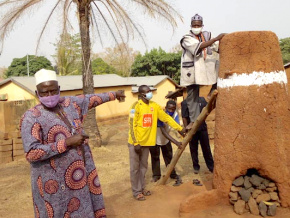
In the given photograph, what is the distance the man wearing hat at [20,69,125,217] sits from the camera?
239 centimetres

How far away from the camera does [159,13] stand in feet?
27.9

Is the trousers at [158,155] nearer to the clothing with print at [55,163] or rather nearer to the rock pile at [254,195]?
the rock pile at [254,195]

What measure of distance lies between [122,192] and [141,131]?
1.44 meters

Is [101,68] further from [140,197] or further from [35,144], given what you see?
[35,144]

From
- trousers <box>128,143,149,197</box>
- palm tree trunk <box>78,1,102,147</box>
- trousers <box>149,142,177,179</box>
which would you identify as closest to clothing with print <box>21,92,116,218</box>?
trousers <box>128,143,149,197</box>

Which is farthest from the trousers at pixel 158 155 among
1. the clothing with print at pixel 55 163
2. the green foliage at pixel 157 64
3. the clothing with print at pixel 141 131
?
the green foliage at pixel 157 64

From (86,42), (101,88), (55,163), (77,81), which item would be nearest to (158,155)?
(55,163)

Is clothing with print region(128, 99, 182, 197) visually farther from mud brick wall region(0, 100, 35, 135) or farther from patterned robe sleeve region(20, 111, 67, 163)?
mud brick wall region(0, 100, 35, 135)

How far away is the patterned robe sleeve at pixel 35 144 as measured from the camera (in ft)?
7.72

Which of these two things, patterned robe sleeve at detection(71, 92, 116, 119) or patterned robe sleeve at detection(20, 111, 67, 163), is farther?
patterned robe sleeve at detection(71, 92, 116, 119)

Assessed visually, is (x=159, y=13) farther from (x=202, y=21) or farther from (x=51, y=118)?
(x=51, y=118)

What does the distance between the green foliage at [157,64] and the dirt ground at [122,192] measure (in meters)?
17.5

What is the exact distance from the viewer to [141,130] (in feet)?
16.2

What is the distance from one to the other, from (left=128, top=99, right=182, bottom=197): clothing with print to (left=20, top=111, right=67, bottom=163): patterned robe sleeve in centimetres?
248
